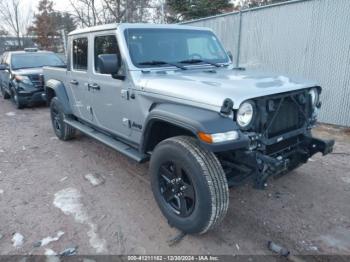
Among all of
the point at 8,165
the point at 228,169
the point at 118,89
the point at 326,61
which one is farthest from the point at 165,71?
the point at 326,61

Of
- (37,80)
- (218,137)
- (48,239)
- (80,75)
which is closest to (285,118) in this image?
(218,137)

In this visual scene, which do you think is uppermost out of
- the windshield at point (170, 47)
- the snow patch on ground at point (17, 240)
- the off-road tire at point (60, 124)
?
the windshield at point (170, 47)

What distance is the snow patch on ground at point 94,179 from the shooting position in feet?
13.8

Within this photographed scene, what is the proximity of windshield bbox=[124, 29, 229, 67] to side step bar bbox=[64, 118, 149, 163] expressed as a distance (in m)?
1.06

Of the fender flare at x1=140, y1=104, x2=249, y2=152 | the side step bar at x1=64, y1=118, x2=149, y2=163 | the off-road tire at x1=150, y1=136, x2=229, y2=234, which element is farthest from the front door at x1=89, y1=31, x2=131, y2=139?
the off-road tire at x1=150, y1=136, x2=229, y2=234

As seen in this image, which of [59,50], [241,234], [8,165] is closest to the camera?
[241,234]

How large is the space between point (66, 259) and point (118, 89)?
1983mm

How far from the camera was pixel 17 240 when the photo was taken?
2969mm

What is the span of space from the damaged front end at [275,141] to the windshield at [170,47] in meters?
1.39

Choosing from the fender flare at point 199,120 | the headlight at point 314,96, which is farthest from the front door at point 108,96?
the headlight at point 314,96

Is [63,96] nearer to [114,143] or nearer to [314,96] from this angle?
[114,143]

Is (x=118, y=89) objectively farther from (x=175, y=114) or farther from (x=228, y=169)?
(x=228, y=169)

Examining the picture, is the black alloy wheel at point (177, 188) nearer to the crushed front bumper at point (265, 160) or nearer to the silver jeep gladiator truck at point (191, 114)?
the silver jeep gladiator truck at point (191, 114)

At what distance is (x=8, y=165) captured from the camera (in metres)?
4.93
